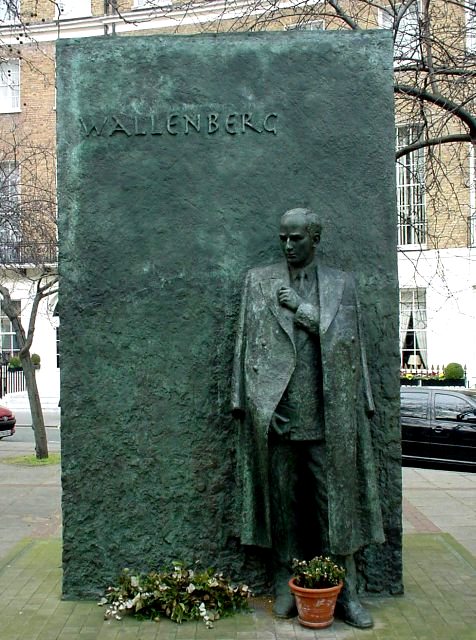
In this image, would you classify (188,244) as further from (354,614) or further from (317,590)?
(354,614)

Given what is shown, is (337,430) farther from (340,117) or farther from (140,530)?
(340,117)

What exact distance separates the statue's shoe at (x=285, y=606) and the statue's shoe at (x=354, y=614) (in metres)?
→ 0.30

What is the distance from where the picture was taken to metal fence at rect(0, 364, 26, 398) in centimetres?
2778

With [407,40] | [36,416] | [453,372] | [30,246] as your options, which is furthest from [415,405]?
[453,372]

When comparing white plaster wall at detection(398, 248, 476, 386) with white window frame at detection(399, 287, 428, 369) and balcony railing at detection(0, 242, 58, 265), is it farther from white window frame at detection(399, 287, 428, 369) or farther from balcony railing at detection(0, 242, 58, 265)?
balcony railing at detection(0, 242, 58, 265)

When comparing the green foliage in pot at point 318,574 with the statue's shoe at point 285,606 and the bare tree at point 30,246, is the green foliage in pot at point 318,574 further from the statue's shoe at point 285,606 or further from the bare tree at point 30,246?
the bare tree at point 30,246

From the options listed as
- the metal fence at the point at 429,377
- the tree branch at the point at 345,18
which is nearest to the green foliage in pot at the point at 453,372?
the metal fence at the point at 429,377

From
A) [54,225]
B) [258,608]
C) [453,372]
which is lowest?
[258,608]

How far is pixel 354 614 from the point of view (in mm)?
4980

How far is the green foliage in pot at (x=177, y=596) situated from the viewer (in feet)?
16.8

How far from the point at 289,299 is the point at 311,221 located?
1.78 feet

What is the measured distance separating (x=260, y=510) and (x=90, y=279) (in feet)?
6.78

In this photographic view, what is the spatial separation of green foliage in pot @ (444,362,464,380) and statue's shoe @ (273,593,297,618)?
18.9m

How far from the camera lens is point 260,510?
5172 millimetres
